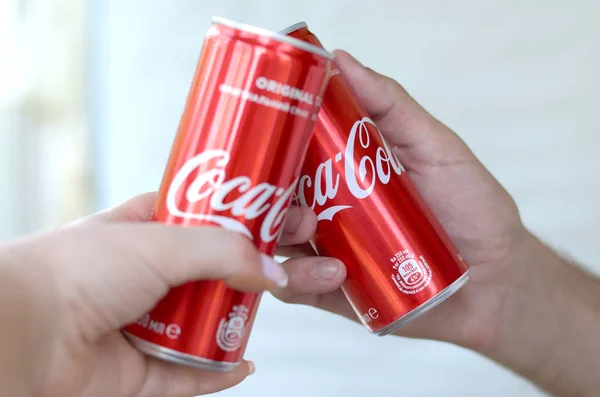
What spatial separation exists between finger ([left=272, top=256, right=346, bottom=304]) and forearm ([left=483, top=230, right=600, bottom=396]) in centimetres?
38

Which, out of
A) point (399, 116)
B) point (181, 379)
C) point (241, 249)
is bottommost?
point (181, 379)

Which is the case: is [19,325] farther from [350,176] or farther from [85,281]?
[350,176]

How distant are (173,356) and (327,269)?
0.23 meters

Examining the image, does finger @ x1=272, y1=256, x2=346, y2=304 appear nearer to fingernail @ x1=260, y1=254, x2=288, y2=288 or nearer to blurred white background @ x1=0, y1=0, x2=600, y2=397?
fingernail @ x1=260, y1=254, x2=288, y2=288

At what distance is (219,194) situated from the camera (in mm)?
562

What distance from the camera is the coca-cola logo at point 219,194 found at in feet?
1.84

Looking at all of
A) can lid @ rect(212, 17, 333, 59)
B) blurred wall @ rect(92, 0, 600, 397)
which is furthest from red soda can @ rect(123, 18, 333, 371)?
blurred wall @ rect(92, 0, 600, 397)

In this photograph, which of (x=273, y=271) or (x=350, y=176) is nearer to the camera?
(x=273, y=271)

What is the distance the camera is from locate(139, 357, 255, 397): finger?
25.8 inches

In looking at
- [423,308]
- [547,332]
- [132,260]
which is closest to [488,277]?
[547,332]

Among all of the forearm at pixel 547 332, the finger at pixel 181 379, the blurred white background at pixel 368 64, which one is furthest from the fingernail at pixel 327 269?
the blurred white background at pixel 368 64

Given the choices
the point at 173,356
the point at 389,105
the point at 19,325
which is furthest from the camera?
the point at 389,105

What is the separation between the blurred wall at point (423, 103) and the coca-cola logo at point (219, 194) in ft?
2.35

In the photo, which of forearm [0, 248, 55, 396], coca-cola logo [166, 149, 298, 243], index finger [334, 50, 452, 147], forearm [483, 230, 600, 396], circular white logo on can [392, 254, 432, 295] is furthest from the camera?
forearm [483, 230, 600, 396]
